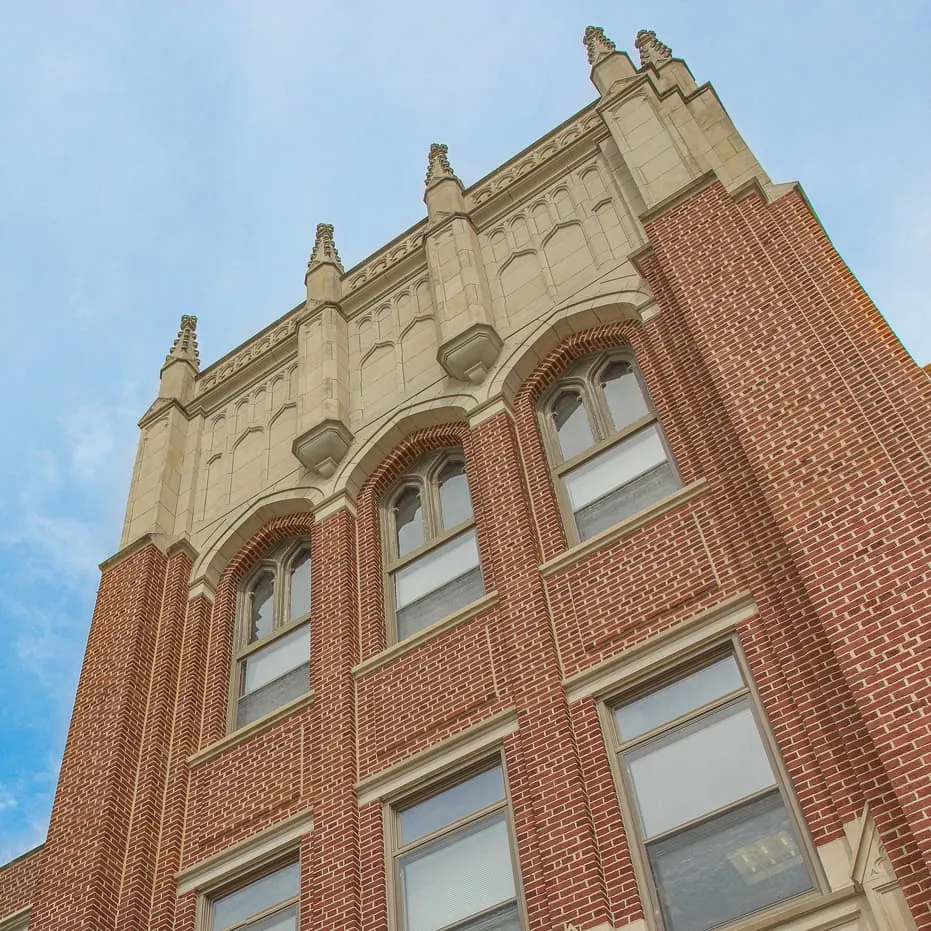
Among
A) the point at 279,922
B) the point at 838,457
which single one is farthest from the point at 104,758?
the point at 838,457

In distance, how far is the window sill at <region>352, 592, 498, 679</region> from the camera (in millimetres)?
12938

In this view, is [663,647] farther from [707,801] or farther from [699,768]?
[707,801]

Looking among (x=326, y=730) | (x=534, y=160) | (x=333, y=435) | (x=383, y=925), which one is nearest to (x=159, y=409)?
(x=333, y=435)

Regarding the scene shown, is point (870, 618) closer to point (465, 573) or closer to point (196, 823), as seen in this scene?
point (465, 573)

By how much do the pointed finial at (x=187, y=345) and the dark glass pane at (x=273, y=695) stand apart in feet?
27.1

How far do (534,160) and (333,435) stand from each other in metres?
5.90

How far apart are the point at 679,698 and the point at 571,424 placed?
4922 millimetres

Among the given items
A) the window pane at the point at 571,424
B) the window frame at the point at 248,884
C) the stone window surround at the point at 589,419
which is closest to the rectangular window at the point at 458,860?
the window frame at the point at 248,884

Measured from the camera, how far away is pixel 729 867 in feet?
30.6

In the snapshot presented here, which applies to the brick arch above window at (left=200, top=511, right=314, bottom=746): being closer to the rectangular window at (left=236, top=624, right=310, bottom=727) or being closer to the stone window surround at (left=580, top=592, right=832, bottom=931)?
the rectangular window at (left=236, top=624, right=310, bottom=727)

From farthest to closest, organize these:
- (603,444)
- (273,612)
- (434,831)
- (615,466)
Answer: (273,612), (603,444), (615,466), (434,831)

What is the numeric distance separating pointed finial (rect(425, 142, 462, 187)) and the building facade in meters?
0.17

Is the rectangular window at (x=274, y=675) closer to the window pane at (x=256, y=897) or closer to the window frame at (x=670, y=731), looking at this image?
the window pane at (x=256, y=897)

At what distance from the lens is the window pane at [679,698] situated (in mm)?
10625
